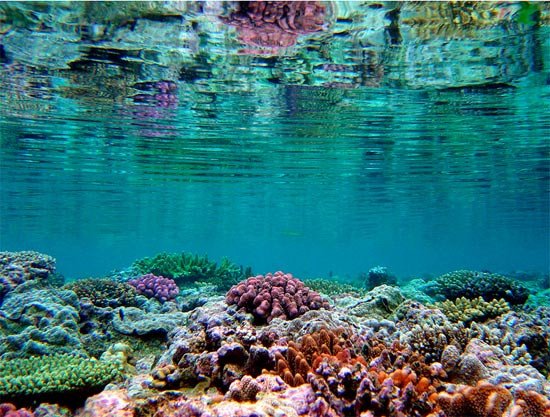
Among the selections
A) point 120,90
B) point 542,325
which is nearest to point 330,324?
point 542,325

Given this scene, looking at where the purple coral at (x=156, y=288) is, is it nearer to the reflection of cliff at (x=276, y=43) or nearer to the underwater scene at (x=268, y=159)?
the underwater scene at (x=268, y=159)

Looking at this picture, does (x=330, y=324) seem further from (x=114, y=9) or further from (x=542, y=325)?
(x=114, y=9)

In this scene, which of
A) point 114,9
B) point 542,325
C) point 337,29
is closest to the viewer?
point 542,325

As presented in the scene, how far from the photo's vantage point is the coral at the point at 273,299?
5641 millimetres

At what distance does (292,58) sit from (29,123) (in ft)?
43.1

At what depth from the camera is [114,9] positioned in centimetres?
838

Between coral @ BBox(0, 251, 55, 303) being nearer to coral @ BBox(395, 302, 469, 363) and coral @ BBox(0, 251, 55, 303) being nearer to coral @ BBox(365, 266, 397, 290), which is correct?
coral @ BBox(395, 302, 469, 363)

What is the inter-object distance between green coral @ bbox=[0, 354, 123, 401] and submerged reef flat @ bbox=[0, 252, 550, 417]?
15 mm

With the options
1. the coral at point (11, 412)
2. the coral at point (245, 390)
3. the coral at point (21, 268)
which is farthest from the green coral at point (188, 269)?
the coral at point (245, 390)

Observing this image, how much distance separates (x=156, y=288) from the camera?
1147 centimetres

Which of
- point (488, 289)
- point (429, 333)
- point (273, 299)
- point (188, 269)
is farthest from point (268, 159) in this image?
point (429, 333)

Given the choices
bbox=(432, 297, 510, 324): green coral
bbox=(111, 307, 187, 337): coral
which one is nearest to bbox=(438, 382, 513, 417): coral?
bbox=(432, 297, 510, 324): green coral

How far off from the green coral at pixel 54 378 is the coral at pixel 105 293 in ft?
12.9

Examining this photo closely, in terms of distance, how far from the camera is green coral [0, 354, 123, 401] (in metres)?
4.63
